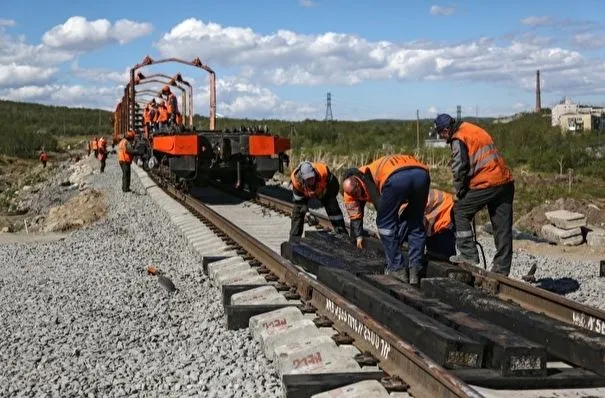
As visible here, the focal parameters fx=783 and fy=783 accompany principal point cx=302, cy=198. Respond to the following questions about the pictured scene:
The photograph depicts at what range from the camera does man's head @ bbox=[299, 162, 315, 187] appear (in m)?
8.00

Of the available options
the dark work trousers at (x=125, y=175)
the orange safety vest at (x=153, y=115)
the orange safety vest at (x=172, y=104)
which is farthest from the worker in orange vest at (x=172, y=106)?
the dark work trousers at (x=125, y=175)

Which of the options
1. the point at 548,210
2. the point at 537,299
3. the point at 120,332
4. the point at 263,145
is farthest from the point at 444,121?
the point at 263,145

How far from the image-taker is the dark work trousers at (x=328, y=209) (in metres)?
8.84

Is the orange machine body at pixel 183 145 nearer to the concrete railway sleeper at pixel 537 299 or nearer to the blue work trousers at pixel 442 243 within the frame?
the blue work trousers at pixel 442 243

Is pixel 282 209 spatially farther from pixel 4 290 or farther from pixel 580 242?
pixel 4 290

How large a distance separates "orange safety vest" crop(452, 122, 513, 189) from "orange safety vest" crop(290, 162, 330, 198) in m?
1.65

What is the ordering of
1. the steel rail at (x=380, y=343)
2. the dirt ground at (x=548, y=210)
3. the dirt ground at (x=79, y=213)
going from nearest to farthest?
the steel rail at (x=380, y=343), the dirt ground at (x=548, y=210), the dirt ground at (x=79, y=213)

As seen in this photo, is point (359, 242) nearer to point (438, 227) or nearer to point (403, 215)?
point (438, 227)

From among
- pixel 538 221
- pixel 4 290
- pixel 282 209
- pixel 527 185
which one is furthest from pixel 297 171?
pixel 527 185

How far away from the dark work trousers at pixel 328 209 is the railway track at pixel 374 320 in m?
0.58

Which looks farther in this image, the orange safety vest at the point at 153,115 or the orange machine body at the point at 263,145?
the orange safety vest at the point at 153,115

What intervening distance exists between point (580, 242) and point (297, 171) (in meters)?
6.04

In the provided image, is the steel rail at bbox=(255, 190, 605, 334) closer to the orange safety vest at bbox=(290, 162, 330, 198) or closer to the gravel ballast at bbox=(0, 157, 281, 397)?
the orange safety vest at bbox=(290, 162, 330, 198)

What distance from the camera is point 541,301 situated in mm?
5934
